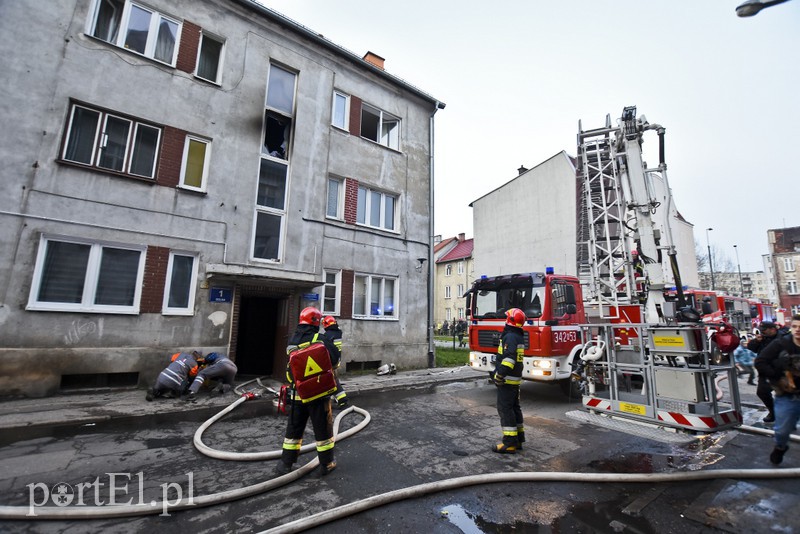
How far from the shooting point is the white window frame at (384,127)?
13.7 m

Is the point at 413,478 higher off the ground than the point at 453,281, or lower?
lower

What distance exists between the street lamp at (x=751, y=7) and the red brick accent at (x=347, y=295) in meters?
10.1

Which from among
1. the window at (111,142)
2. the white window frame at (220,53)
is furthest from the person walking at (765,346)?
the white window frame at (220,53)

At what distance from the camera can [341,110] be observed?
12.9 m

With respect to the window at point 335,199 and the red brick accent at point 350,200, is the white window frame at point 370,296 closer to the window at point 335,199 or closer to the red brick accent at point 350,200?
the red brick accent at point 350,200

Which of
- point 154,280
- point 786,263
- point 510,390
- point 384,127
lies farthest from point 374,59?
point 786,263

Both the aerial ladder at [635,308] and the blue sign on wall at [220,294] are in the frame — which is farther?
the blue sign on wall at [220,294]

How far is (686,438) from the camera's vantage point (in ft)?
15.0

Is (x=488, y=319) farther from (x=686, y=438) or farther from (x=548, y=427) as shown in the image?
(x=686, y=438)

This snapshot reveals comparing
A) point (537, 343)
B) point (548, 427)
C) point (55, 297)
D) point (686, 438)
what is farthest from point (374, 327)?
point (686, 438)

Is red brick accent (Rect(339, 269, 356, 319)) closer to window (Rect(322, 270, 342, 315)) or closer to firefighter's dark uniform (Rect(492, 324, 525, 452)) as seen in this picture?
window (Rect(322, 270, 342, 315))

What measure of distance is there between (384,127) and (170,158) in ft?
25.8

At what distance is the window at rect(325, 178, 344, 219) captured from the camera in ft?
39.5

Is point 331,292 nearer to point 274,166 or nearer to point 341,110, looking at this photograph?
point 274,166
